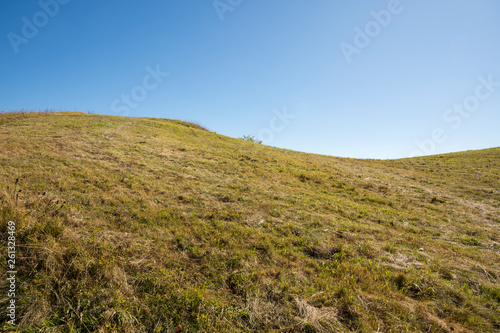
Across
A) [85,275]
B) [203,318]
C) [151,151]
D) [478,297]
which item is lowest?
[478,297]

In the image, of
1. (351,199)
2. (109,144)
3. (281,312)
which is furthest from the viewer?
(109,144)

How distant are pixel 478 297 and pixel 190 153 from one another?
64.9 ft

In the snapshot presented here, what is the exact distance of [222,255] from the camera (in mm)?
6109

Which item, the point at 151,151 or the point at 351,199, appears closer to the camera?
the point at 351,199

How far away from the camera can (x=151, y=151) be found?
18.5 meters

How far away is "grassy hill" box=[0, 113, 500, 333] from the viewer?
411cm

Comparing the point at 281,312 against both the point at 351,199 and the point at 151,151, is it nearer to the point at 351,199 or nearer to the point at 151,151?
the point at 351,199

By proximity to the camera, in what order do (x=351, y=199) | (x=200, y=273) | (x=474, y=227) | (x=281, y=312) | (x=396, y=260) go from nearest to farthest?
(x=281, y=312), (x=200, y=273), (x=396, y=260), (x=474, y=227), (x=351, y=199)

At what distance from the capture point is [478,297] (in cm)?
540

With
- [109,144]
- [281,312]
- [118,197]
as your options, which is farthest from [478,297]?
[109,144]

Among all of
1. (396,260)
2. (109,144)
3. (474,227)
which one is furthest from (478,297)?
(109,144)

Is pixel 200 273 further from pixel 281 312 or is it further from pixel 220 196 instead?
pixel 220 196

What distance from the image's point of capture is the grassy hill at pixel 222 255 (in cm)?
411

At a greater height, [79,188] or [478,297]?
[79,188]
